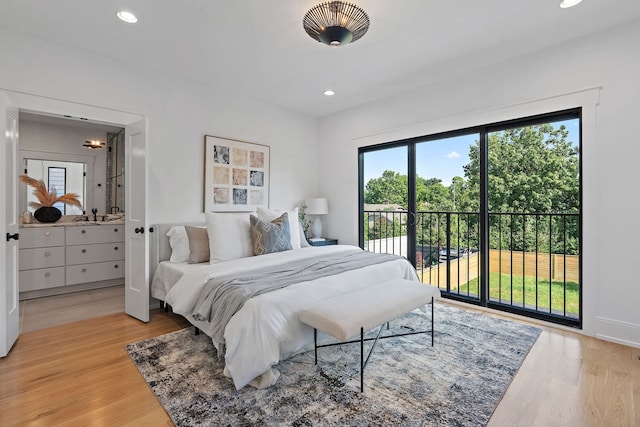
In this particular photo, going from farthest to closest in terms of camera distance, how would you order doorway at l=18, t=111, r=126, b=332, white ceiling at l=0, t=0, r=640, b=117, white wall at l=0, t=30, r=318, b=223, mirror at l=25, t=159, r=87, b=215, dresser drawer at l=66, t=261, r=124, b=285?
1. mirror at l=25, t=159, r=87, b=215
2. dresser drawer at l=66, t=261, r=124, b=285
3. doorway at l=18, t=111, r=126, b=332
4. white wall at l=0, t=30, r=318, b=223
5. white ceiling at l=0, t=0, r=640, b=117

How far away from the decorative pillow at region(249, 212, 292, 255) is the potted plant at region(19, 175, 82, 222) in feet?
9.93

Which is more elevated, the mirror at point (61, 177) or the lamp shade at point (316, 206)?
the mirror at point (61, 177)

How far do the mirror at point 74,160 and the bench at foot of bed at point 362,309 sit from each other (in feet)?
14.9

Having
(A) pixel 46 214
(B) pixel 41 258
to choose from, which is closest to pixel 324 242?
(B) pixel 41 258

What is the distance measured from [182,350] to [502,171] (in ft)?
12.1

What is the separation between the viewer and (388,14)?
243 centimetres

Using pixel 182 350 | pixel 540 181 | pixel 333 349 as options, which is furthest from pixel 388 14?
pixel 182 350

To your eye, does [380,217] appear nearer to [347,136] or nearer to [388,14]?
[347,136]

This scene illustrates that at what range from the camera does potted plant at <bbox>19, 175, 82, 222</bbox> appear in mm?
4238

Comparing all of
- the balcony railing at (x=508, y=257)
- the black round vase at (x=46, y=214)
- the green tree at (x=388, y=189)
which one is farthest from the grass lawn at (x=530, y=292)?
the black round vase at (x=46, y=214)

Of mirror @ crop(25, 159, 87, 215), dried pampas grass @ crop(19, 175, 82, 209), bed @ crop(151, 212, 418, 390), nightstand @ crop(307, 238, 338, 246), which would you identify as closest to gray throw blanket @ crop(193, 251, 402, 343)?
bed @ crop(151, 212, 418, 390)

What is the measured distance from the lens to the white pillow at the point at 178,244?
10.9 ft

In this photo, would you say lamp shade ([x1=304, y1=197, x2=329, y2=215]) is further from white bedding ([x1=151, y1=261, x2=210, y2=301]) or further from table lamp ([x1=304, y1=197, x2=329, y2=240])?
white bedding ([x1=151, y1=261, x2=210, y2=301])

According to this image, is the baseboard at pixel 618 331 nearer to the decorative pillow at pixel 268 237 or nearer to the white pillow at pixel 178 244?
the decorative pillow at pixel 268 237
